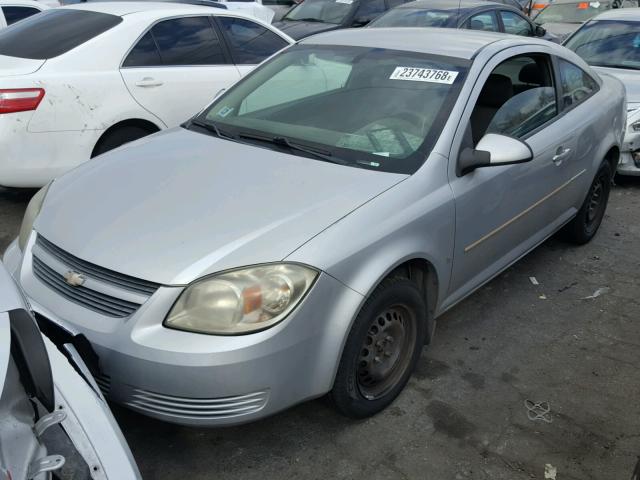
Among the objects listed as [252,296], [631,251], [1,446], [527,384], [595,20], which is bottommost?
[631,251]

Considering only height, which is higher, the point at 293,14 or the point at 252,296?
the point at 252,296

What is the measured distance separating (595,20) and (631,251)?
3.84m

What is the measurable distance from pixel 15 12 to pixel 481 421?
840cm

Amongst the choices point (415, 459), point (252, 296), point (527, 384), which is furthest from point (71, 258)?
point (527, 384)

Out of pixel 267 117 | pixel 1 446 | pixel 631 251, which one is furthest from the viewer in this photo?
pixel 631 251

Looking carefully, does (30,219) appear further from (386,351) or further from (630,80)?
(630,80)

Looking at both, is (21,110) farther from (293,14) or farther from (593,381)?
(293,14)

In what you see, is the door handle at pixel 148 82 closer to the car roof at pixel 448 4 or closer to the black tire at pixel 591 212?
the black tire at pixel 591 212

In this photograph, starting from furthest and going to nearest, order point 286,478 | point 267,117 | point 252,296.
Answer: point 267,117 → point 286,478 → point 252,296

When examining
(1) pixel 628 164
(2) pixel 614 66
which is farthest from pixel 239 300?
(2) pixel 614 66

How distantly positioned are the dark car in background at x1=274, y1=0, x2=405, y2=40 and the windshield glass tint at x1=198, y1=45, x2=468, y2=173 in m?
6.30

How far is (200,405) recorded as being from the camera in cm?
247

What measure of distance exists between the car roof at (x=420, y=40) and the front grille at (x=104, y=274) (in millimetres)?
2015

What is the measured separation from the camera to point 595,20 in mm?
7734
